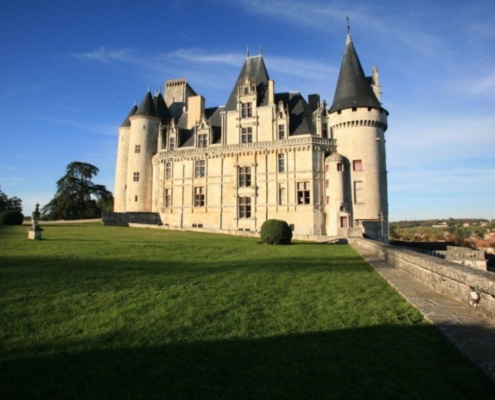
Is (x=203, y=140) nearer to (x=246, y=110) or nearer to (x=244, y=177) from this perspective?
(x=246, y=110)

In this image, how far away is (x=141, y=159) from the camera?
38.2m

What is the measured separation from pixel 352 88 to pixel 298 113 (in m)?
5.43

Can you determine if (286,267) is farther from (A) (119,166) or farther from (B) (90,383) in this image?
(A) (119,166)

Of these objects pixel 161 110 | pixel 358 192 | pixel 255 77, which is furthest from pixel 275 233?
pixel 161 110

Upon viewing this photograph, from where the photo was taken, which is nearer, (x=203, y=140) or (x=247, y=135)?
(x=247, y=135)

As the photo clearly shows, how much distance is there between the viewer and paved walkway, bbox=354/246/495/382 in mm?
3727

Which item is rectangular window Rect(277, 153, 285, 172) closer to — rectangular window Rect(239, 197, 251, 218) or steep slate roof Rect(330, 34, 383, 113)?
rectangular window Rect(239, 197, 251, 218)

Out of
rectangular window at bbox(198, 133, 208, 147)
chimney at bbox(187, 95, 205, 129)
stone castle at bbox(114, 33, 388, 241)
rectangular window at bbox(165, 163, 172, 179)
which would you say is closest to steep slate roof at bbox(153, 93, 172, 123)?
stone castle at bbox(114, 33, 388, 241)

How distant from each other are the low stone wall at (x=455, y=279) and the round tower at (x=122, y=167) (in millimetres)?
36334

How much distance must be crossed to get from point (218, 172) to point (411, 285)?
28.0 metres

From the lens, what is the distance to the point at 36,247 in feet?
43.2

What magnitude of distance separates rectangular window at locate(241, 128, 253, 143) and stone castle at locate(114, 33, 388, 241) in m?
0.10

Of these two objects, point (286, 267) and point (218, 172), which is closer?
point (286, 267)

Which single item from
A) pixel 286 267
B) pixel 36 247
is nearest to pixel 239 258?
pixel 286 267
